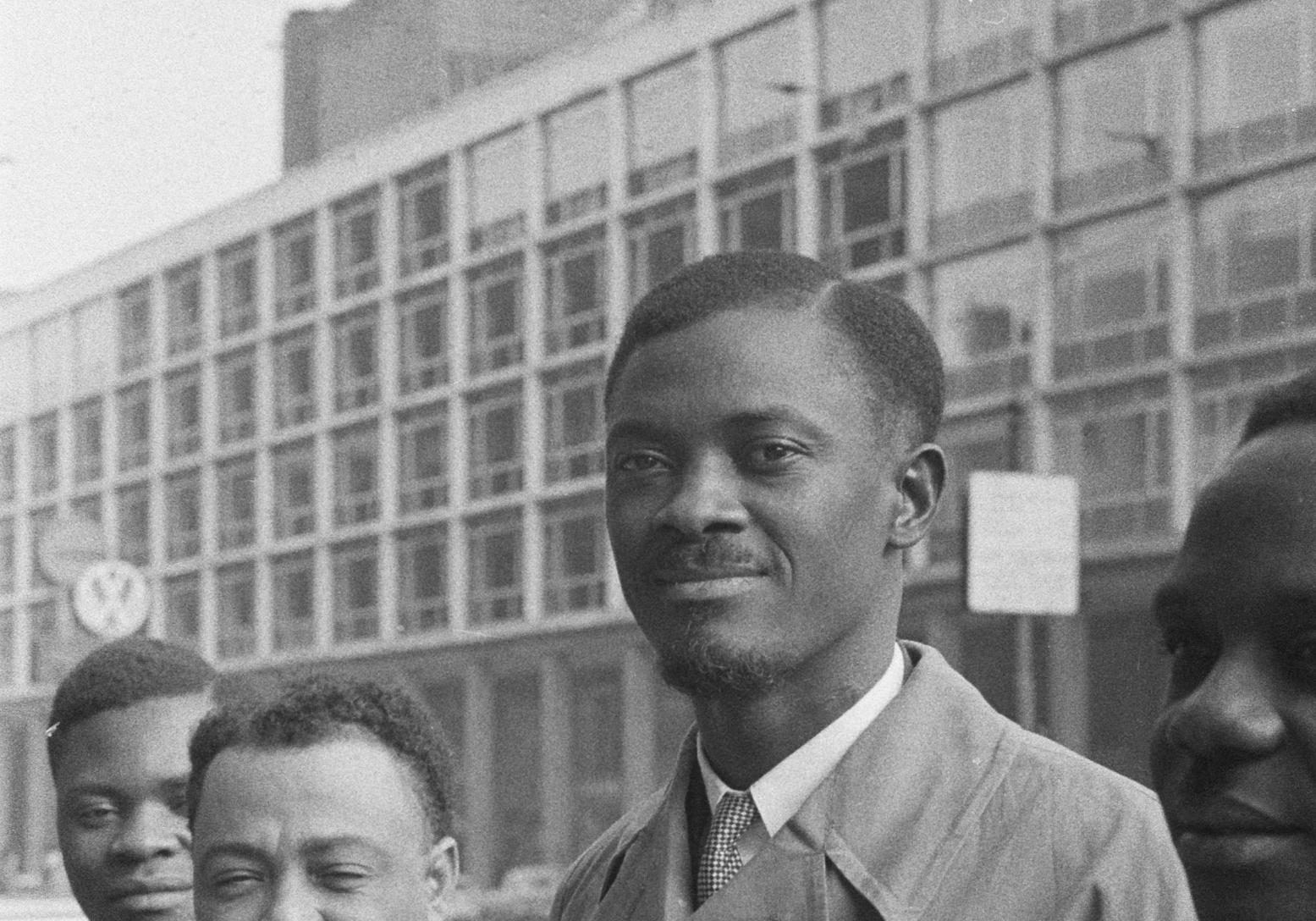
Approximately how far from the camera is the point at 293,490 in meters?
35.7

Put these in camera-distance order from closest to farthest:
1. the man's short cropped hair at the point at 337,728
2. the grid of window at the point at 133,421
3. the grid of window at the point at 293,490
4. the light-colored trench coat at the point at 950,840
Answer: the light-colored trench coat at the point at 950,840 < the man's short cropped hair at the point at 337,728 < the grid of window at the point at 293,490 < the grid of window at the point at 133,421

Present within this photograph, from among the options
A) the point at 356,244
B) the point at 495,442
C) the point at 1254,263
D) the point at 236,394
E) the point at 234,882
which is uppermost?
the point at 356,244

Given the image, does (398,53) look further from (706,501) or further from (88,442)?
(706,501)

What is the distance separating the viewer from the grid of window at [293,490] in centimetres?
3525

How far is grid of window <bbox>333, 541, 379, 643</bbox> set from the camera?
114 ft

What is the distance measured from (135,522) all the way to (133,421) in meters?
1.67

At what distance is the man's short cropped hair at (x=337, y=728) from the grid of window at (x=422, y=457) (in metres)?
31.4

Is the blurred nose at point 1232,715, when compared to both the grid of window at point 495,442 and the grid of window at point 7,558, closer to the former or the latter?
the grid of window at point 495,442

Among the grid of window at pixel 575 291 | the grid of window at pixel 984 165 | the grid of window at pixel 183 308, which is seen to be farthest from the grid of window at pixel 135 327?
the grid of window at pixel 984 165

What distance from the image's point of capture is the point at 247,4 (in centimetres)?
1346

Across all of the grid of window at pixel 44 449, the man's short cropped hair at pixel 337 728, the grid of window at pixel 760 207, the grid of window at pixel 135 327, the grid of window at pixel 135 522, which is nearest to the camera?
the man's short cropped hair at pixel 337 728

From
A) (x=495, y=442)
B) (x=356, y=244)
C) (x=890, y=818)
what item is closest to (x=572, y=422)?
(x=495, y=442)

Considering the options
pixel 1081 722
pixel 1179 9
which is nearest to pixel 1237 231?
pixel 1179 9

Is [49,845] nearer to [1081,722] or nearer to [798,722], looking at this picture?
Result: [1081,722]
